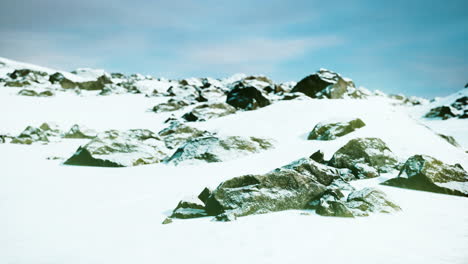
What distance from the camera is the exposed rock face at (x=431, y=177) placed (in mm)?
6602

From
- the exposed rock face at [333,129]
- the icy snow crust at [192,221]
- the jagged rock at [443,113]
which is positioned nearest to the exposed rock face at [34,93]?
the icy snow crust at [192,221]

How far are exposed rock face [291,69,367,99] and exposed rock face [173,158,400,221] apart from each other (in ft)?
49.9

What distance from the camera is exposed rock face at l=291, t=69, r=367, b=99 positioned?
800 inches

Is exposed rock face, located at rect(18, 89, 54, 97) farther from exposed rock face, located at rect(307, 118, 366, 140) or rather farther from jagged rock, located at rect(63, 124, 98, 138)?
exposed rock face, located at rect(307, 118, 366, 140)

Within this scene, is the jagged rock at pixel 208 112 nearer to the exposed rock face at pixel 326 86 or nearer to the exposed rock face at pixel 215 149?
the exposed rock face at pixel 326 86

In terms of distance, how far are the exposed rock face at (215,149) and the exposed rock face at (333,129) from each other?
1.78 meters

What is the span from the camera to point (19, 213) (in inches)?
209

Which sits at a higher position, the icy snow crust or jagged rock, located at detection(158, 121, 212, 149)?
jagged rock, located at detection(158, 121, 212, 149)

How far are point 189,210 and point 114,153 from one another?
504 centimetres

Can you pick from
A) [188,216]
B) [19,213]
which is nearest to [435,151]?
[188,216]

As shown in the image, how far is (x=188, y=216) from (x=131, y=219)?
941mm

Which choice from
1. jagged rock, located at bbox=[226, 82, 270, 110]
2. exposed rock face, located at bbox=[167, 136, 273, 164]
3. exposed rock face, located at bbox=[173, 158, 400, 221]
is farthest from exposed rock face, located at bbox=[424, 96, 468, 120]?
exposed rock face, located at bbox=[173, 158, 400, 221]

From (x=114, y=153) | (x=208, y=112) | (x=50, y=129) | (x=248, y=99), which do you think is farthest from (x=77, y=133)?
(x=248, y=99)

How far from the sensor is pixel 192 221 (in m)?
5.12
